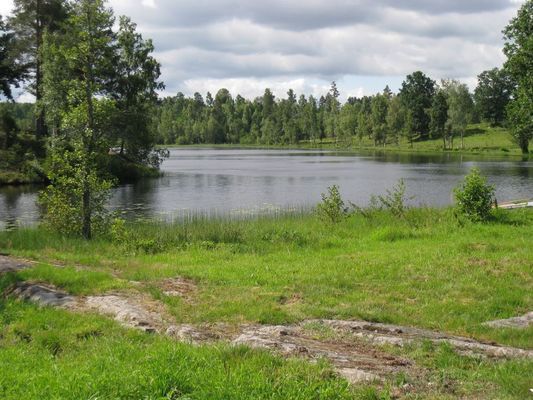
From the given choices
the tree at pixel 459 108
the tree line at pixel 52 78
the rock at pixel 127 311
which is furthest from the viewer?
the tree at pixel 459 108

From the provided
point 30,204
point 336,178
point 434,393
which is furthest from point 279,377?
point 336,178

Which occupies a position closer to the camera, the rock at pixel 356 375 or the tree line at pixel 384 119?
the rock at pixel 356 375

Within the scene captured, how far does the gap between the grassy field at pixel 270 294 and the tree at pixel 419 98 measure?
384 ft

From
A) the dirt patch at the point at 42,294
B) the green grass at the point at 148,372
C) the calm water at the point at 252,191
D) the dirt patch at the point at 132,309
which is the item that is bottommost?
the calm water at the point at 252,191

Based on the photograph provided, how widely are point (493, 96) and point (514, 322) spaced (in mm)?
129058

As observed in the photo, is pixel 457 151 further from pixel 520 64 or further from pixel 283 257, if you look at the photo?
pixel 283 257

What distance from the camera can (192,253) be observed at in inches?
645

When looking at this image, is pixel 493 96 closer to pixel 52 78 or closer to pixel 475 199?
pixel 52 78

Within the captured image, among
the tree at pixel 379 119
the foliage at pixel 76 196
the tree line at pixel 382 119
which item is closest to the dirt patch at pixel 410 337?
the foliage at pixel 76 196

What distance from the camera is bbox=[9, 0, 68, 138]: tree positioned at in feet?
181

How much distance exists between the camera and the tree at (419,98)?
134000mm

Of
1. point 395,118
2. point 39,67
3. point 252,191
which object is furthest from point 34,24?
point 395,118

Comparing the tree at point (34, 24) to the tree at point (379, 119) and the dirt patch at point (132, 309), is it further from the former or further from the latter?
the tree at point (379, 119)

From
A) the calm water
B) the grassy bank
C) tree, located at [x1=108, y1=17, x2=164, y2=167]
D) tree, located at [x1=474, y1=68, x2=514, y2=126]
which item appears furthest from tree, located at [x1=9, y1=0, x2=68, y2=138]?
tree, located at [x1=474, y1=68, x2=514, y2=126]
